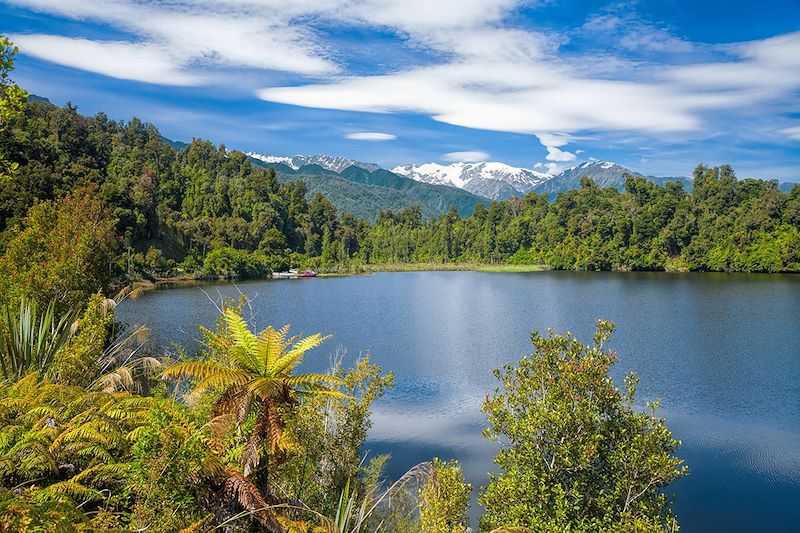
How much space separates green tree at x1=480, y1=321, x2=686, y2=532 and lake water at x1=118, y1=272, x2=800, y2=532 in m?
6.68

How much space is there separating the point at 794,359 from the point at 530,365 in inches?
992

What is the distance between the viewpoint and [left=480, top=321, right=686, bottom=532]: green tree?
8703 millimetres

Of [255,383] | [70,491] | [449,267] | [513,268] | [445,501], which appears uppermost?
[255,383]

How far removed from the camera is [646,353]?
3017 cm

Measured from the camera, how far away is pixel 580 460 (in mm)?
8945

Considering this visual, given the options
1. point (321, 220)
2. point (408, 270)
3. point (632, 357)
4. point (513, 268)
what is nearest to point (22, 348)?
point (632, 357)

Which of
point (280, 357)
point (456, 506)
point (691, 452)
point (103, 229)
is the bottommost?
point (691, 452)

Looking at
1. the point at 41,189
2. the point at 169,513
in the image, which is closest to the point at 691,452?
the point at 169,513

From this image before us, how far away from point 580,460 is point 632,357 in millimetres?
22072

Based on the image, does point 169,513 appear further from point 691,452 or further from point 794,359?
point 794,359

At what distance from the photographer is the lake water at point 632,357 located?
16.6 m

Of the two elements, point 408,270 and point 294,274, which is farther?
point 408,270

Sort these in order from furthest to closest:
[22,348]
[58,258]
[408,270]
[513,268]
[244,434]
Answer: [408,270] < [513,268] < [58,258] < [22,348] < [244,434]

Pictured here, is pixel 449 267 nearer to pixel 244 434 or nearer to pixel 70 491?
pixel 244 434
